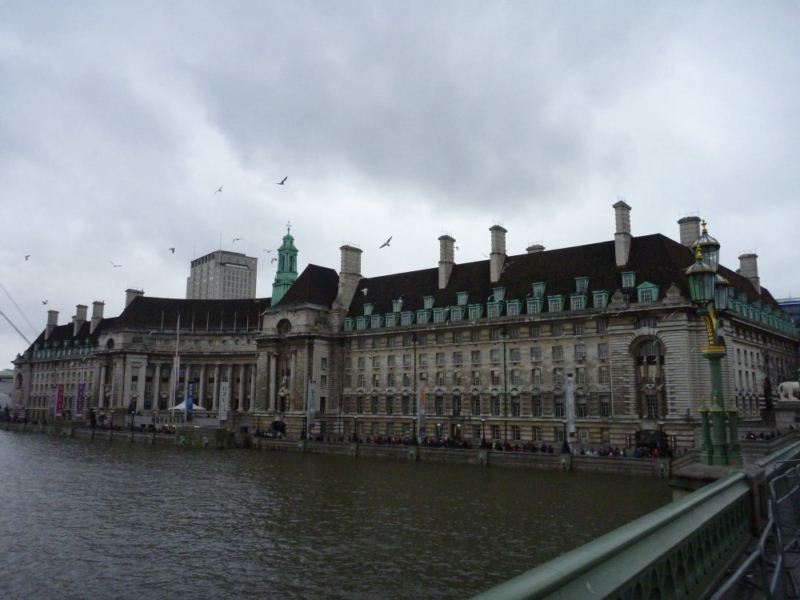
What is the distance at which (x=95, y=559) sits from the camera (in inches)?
919

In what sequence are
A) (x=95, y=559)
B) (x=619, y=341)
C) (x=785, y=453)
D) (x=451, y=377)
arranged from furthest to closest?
1. (x=451, y=377)
2. (x=619, y=341)
3. (x=95, y=559)
4. (x=785, y=453)

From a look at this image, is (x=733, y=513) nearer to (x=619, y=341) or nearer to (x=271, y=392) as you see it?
(x=619, y=341)

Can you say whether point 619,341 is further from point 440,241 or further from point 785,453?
point 785,453

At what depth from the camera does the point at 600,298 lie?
67.4 m

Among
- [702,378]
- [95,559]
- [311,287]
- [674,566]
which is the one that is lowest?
[95,559]

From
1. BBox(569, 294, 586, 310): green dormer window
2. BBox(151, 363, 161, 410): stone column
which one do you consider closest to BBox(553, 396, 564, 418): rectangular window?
BBox(569, 294, 586, 310): green dormer window

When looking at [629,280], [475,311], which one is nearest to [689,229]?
[629,280]

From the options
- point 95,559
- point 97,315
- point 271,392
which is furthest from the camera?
point 97,315

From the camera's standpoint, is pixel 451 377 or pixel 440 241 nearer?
pixel 451 377

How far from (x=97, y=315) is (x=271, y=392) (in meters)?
72.1

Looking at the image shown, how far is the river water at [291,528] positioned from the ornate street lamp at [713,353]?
8235 millimetres

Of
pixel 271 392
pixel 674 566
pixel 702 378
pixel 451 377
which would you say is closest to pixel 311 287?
pixel 271 392

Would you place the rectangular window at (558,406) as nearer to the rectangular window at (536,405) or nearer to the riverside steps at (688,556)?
the rectangular window at (536,405)

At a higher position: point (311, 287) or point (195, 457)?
point (311, 287)
